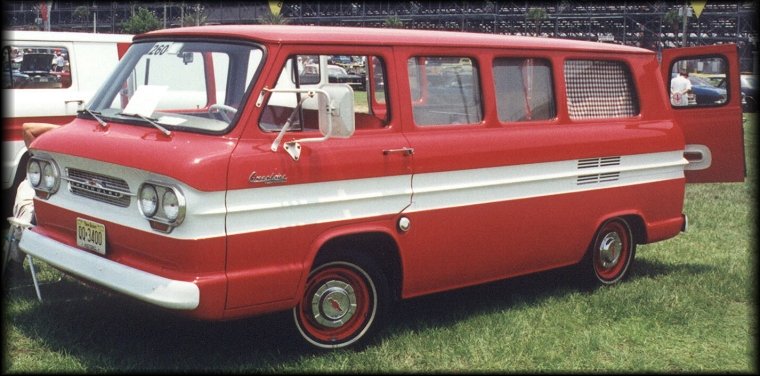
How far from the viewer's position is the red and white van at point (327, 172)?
14.8ft

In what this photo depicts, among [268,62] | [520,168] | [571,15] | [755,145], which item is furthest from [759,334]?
[571,15]

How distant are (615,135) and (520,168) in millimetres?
1122

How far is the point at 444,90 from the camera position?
554 centimetres

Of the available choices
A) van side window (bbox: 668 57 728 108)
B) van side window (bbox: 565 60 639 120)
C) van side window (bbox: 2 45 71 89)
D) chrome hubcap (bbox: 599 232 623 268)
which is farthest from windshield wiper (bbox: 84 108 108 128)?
van side window (bbox: 668 57 728 108)

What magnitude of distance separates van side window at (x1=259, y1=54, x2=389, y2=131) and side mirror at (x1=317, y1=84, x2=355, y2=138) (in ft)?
1.03

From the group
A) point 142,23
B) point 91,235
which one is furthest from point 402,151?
point 142,23

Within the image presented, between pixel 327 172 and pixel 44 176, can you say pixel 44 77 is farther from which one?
pixel 327 172

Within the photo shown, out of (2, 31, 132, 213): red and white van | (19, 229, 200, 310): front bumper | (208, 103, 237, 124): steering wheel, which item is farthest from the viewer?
(2, 31, 132, 213): red and white van

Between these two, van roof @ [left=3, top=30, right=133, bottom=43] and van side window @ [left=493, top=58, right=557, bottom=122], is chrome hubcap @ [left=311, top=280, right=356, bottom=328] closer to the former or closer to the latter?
van side window @ [left=493, top=58, right=557, bottom=122]

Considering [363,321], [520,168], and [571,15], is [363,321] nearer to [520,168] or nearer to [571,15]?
[520,168]

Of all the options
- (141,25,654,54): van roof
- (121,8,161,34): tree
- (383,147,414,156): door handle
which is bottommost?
(383,147,414,156): door handle

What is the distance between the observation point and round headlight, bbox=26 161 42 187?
5426mm

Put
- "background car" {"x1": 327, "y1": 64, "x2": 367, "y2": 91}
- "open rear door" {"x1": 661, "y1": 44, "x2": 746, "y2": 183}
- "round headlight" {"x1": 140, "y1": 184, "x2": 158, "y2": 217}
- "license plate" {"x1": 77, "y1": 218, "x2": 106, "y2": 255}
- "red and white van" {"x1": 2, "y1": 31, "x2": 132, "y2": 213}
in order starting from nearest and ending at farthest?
"round headlight" {"x1": 140, "y1": 184, "x2": 158, "y2": 217} < "license plate" {"x1": 77, "y1": 218, "x2": 106, "y2": 255} < "background car" {"x1": 327, "y1": 64, "x2": 367, "y2": 91} < "open rear door" {"x1": 661, "y1": 44, "x2": 746, "y2": 183} < "red and white van" {"x1": 2, "y1": 31, "x2": 132, "y2": 213}

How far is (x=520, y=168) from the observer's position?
586cm
